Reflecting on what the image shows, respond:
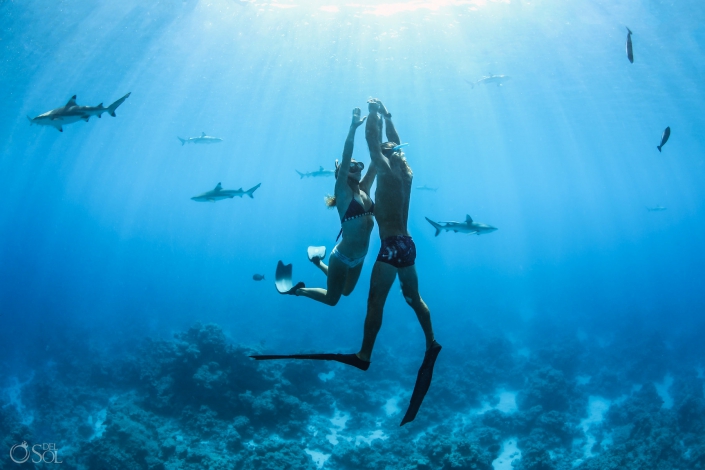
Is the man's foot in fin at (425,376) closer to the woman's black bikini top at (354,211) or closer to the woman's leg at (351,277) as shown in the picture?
the woman's leg at (351,277)

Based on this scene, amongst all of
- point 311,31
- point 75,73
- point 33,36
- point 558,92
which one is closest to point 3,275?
point 75,73

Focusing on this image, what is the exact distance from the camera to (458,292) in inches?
1592

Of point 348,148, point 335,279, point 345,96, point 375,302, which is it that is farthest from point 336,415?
point 345,96

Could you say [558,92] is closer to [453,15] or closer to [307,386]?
[453,15]

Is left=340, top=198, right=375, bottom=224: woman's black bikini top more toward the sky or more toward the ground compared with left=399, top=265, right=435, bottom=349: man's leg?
more toward the sky

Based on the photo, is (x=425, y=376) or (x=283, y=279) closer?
(x=425, y=376)

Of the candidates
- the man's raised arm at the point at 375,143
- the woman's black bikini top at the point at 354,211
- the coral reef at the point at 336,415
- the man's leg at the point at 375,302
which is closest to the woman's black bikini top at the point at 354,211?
the woman's black bikini top at the point at 354,211

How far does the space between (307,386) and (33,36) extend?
23332 millimetres

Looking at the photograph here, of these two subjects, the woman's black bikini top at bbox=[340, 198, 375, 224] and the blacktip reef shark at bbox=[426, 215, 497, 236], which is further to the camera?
the blacktip reef shark at bbox=[426, 215, 497, 236]

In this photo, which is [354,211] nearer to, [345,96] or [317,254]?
[317,254]

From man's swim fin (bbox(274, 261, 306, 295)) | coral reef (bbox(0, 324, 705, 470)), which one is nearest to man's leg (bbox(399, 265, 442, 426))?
man's swim fin (bbox(274, 261, 306, 295))

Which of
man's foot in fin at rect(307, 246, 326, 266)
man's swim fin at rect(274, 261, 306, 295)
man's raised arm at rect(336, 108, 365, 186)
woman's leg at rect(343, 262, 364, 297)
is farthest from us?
man's swim fin at rect(274, 261, 306, 295)

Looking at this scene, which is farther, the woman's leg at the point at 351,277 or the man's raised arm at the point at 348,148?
the woman's leg at the point at 351,277

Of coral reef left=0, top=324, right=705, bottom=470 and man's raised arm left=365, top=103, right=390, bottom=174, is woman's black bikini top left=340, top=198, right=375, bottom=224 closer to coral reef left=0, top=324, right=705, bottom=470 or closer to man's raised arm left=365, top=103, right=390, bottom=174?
man's raised arm left=365, top=103, right=390, bottom=174
